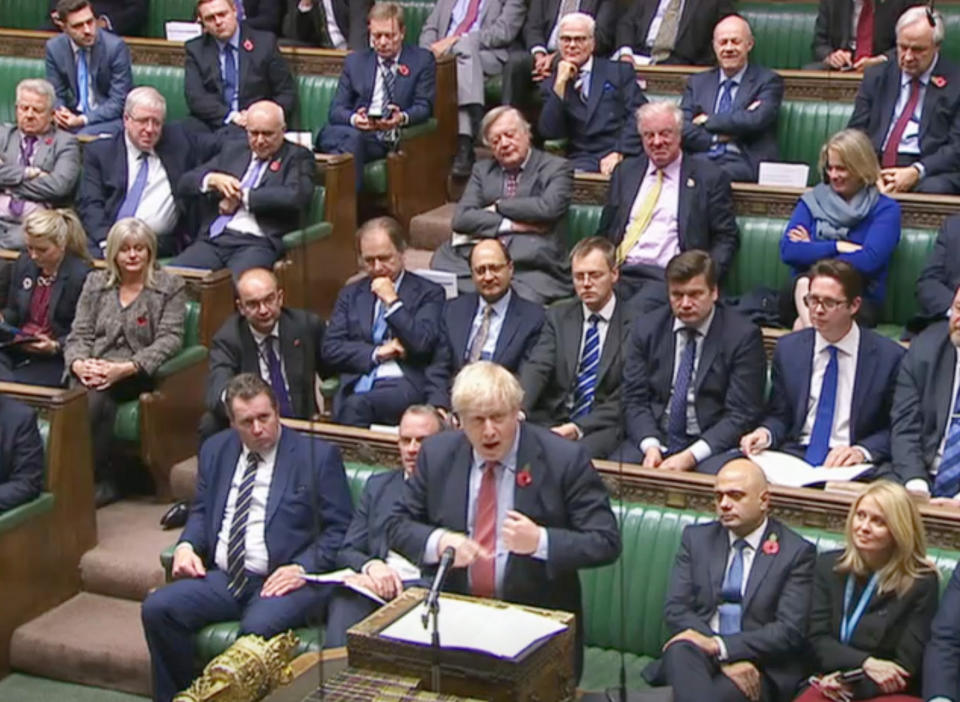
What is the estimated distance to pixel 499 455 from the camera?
9.82 feet

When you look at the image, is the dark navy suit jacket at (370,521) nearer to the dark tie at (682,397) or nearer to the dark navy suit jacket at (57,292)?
the dark tie at (682,397)

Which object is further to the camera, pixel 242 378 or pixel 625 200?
pixel 625 200

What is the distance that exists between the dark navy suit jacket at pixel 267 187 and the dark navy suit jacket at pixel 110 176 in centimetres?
8

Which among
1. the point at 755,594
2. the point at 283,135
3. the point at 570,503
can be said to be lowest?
the point at 755,594

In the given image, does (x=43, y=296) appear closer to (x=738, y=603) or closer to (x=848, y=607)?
(x=738, y=603)

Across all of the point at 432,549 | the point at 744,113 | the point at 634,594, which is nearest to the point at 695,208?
the point at 744,113

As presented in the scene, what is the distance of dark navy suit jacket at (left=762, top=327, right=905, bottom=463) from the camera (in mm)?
3906

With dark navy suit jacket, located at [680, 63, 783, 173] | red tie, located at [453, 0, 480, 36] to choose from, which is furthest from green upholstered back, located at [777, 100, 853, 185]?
red tie, located at [453, 0, 480, 36]

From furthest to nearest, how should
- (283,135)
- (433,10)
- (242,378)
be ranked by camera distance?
(433,10)
(283,135)
(242,378)

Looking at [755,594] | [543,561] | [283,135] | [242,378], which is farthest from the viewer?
[283,135]

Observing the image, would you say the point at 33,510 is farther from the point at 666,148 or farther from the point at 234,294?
the point at 666,148

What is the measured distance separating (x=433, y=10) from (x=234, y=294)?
1.76 metres

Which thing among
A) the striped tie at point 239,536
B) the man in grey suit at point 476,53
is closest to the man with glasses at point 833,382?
the striped tie at point 239,536

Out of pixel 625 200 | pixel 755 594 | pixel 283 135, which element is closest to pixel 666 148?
pixel 625 200
